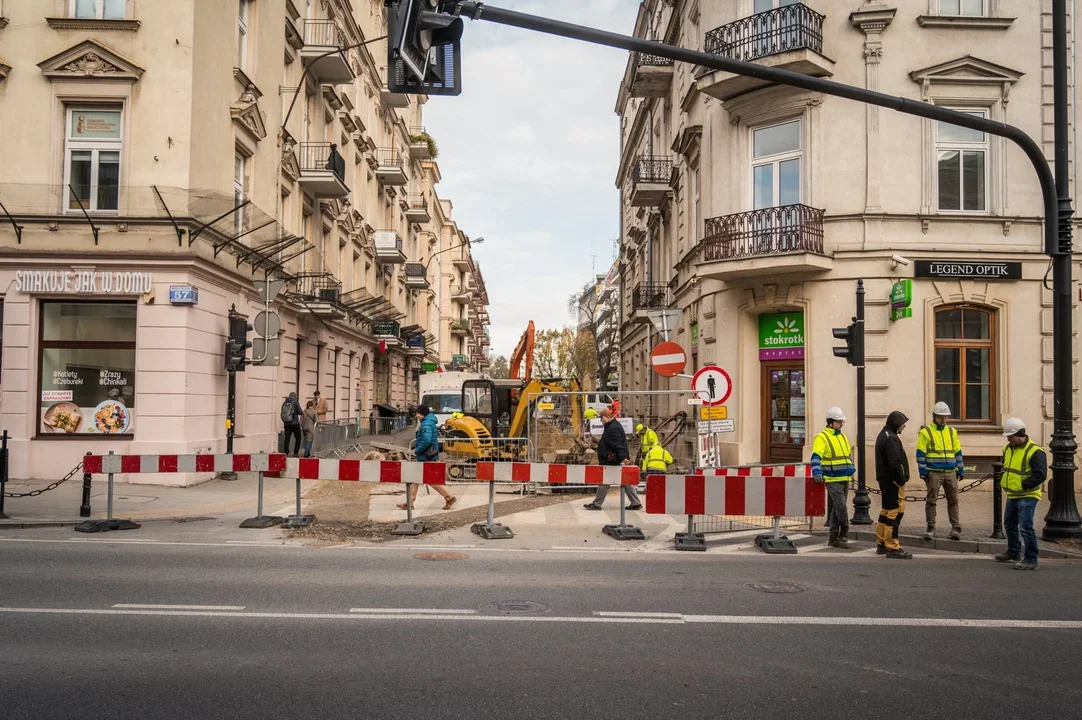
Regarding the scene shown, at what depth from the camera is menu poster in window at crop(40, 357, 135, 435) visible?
16.9 meters

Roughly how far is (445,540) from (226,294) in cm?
1054

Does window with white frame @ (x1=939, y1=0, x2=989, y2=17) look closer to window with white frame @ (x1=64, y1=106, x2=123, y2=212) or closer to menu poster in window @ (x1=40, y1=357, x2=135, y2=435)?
window with white frame @ (x1=64, y1=106, x2=123, y2=212)

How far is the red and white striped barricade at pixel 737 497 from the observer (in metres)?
10.9

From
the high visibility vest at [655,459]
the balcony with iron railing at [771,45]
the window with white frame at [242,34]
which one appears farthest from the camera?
the window with white frame at [242,34]

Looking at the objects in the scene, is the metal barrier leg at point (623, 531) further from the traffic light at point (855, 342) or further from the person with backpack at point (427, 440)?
the traffic light at point (855, 342)

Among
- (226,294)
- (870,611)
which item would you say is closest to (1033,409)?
(870,611)

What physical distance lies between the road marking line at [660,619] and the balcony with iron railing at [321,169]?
20.4 meters

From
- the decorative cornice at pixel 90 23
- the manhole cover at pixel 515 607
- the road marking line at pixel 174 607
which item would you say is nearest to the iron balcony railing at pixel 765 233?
the manhole cover at pixel 515 607

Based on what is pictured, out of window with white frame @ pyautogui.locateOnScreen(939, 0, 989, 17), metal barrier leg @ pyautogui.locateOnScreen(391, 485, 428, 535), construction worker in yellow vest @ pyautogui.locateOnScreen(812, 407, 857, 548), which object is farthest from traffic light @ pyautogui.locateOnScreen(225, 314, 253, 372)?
window with white frame @ pyautogui.locateOnScreen(939, 0, 989, 17)

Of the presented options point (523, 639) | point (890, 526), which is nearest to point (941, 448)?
point (890, 526)

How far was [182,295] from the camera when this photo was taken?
1686 cm

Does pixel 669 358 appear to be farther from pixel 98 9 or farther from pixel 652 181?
pixel 98 9

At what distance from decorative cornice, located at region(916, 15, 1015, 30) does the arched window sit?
574 centimetres

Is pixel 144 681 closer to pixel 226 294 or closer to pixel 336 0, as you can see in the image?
pixel 226 294
